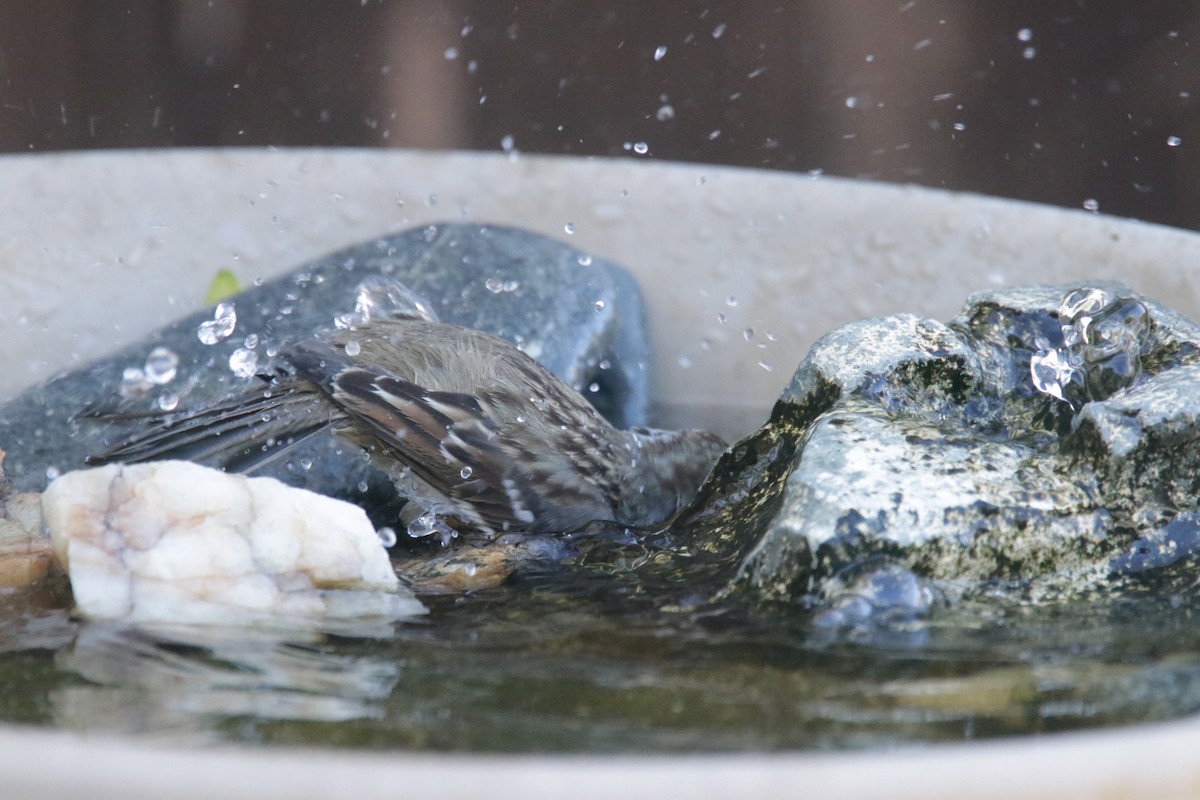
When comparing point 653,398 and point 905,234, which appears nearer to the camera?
point 905,234

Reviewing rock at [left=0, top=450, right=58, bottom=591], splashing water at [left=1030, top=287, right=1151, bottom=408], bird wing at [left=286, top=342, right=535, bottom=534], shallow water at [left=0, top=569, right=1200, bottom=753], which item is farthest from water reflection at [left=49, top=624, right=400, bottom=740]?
splashing water at [left=1030, top=287, right=1151, bottom=408]

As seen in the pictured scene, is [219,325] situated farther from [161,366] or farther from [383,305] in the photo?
[383,305]

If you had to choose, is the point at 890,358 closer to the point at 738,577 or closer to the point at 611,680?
the point at 738,577

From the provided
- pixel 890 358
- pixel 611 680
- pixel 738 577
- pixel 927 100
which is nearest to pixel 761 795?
pixel 611 680

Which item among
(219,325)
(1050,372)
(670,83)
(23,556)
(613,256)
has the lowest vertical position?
(23,556)

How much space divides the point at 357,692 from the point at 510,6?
5.50m

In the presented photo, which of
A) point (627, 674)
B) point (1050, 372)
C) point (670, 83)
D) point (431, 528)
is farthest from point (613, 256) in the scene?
point (670, 83)

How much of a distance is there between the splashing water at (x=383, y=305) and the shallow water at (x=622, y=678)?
1549 millimetres

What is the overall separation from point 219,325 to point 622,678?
2258mm

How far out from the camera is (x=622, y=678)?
1635 millimetres

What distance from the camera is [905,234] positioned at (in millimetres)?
3490

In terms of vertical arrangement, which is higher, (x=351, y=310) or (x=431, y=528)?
(x=351, y=310)

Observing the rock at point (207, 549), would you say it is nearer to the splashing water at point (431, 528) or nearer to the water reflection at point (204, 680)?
the water reflection at point (204, 680)

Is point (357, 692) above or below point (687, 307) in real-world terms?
below
